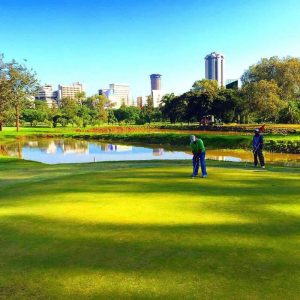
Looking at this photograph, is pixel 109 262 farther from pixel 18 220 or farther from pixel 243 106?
pixel 243 106

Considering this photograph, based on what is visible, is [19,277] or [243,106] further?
[243,106]

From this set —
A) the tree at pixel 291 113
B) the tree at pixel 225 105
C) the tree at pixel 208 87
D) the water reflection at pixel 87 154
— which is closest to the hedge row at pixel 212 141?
the water reflection at pixel 87 154

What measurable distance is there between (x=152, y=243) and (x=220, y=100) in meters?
90.7

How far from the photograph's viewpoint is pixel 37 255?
6.45 meters

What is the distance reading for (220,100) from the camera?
9481 centimetres

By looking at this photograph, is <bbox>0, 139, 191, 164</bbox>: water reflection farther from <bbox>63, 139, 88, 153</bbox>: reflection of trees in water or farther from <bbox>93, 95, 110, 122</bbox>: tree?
<bbox>93, 95, 110, 122</bbox>: tree

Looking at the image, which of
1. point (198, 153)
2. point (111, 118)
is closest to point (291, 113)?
point (198, 153)

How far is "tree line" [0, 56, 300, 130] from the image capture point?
72.8 metres

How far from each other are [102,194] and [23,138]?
61.2 meters

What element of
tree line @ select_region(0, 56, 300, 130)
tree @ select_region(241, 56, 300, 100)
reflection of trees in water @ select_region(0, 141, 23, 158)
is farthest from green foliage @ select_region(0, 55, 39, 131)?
tree @ select_region(241, 56, 300, 100)

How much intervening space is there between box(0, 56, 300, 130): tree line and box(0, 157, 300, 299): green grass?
208ft

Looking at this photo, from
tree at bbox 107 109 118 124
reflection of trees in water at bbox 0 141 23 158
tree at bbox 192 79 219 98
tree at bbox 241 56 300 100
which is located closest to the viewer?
reflection of trees in water at bbox 0 141 23 158

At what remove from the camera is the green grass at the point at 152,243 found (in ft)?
16.8

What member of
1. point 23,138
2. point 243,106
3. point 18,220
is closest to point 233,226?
point 18,220
